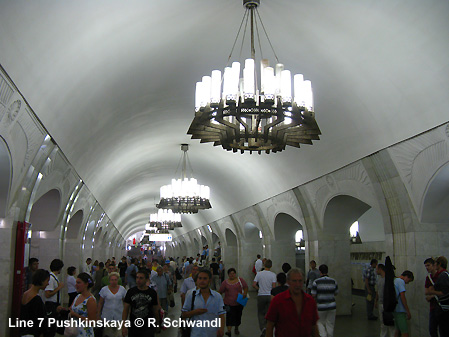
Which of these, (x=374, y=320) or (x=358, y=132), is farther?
(x=374, y=320)

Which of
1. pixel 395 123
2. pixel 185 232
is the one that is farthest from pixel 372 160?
A: pixel 185 232

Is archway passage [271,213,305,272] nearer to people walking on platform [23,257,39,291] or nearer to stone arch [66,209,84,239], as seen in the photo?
stone arch [66,209,84,239]

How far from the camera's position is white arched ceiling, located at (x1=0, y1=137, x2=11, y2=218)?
18.8 ft

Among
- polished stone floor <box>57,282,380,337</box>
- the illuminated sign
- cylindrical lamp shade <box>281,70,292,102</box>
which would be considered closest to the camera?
cylindrical lamp shade <box>281,70,292,102</box>

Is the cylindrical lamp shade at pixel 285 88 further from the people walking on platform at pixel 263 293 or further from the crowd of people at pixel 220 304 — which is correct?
the people walking on platform at pixel 263 293

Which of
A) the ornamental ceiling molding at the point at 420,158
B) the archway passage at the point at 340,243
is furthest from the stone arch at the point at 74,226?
the ornamental ceiling molding at the point at 420,158

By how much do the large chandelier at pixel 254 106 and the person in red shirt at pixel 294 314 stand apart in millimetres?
2025

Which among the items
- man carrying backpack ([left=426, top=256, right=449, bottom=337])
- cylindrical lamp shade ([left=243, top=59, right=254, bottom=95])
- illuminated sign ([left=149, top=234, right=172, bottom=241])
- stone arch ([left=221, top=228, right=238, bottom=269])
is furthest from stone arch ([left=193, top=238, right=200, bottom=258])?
cylindrical lamp shade ([left=243, top=59, right=254, bottom=95])

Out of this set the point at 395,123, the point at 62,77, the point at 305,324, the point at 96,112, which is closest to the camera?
the point at 305,324

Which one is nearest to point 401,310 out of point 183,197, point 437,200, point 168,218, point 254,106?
point 437,200

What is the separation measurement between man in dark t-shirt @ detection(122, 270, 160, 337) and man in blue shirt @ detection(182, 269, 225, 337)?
573mm

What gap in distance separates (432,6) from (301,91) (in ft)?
5.95

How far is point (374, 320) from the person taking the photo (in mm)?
10719

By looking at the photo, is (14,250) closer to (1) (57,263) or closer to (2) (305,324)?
(1) (57,263)
